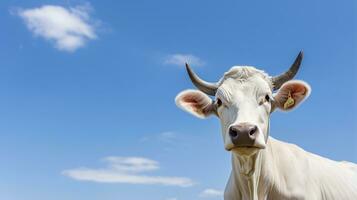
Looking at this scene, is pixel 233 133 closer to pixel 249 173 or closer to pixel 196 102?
pixel 249 173

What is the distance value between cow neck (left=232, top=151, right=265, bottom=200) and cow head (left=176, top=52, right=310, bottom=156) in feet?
1.46

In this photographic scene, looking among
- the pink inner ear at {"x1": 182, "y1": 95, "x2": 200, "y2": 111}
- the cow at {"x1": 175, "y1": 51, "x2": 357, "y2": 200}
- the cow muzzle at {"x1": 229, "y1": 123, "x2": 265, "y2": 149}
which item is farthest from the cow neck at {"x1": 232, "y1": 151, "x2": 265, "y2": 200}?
the pink inner ear at {"x1": 182, "y1": 95, "x2": 200, "y2": 111}

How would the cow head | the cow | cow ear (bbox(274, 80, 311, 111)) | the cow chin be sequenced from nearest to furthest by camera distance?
the cow head
the cow chin
the cow
cow ear (bbox(274, 80, 311, 111))

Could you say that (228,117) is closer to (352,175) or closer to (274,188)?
(274,188)

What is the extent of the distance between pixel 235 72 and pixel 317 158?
2.52 metres

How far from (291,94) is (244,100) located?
1429 millimetres

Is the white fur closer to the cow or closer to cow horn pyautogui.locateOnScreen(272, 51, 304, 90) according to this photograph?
the cow

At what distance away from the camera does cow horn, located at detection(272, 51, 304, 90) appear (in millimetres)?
9070

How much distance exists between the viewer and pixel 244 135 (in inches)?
290

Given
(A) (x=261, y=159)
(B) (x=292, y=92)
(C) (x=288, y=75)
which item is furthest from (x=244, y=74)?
(A) (x=261, y=159)

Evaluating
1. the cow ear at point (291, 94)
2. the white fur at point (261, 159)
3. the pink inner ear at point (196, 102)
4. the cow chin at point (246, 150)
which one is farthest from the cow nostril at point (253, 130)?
the pink inner ear at point (196, 102)

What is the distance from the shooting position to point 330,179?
9484 mm

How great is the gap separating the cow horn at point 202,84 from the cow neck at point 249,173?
1.21 meters

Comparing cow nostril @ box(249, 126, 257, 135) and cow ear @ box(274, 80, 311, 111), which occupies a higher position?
cow ear @ box(274, 80, 311, 111)
